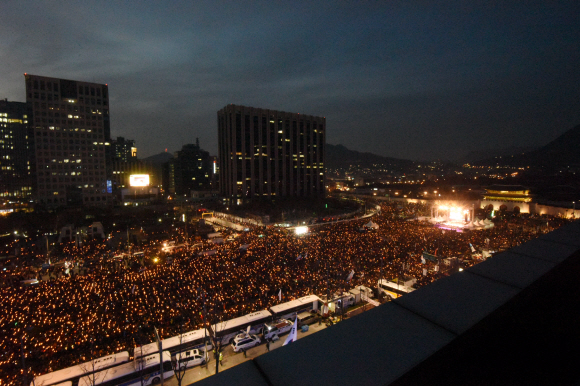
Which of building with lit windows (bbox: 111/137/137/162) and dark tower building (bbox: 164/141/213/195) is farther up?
building with lit windows (bbox: 111/137/137/162)

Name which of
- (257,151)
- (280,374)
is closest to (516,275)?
(280,374)

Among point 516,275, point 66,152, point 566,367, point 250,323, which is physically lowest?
point 250,323

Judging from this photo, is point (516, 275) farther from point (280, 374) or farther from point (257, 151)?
point (257, 151)

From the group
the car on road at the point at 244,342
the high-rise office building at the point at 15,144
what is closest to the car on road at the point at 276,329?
the car on road at the point at 244,342

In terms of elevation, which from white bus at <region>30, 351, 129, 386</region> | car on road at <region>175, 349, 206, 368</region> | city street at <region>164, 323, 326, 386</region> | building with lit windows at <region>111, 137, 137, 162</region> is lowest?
city street at <region>164, 323, 326, 386</region>

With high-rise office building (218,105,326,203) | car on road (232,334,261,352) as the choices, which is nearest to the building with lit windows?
high-rise office building (218,105,326,203)

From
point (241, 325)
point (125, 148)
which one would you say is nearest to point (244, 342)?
point (241, 325)

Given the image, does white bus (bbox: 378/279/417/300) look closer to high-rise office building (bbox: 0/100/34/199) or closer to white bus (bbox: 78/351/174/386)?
white bus (bbox: 78/351/174/386)

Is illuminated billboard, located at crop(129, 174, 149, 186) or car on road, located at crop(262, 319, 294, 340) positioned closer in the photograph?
car on road, located at crop(262, 319, 294, 340)
